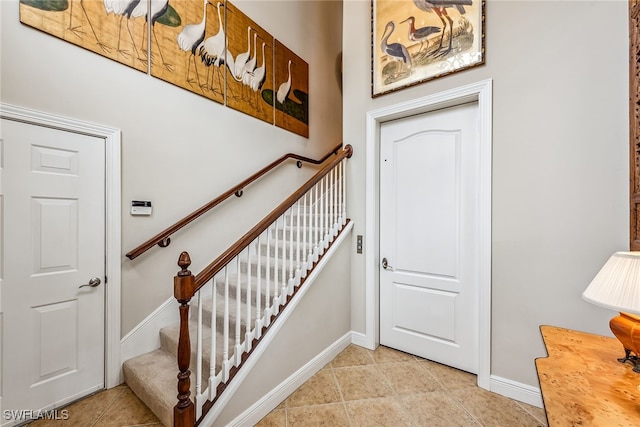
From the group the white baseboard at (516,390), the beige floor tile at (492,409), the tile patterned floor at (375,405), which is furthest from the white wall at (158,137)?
the white baseboard at (516,390)

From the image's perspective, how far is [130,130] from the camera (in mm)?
1987

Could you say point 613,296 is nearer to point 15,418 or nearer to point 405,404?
point 405,404

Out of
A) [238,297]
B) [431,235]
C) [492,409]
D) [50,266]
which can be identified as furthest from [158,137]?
[492,409]

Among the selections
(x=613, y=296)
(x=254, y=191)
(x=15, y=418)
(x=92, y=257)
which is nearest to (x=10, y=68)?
(x=92, y=257)

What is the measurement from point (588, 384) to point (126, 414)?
2.41 metres

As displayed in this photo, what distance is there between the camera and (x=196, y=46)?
7.73ft

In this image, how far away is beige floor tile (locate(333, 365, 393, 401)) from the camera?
1.84m

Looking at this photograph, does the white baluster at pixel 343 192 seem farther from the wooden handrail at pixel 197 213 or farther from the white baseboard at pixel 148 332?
the white baseboard at pixel 148 332

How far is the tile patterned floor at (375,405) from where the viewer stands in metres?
1.59

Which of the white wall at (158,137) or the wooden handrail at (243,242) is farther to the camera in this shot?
the white wall at (158,137)

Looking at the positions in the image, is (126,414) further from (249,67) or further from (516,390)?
(249,67)

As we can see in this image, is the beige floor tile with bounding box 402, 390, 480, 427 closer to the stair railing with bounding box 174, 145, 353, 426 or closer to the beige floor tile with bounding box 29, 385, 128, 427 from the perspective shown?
the stair railing with bounding box 174, 145, 353, 426

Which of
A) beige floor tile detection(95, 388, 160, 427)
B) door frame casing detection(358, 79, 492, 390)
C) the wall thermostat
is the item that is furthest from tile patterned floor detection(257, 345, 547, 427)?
the wall thermostat

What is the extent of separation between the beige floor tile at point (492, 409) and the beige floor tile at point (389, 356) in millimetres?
479
